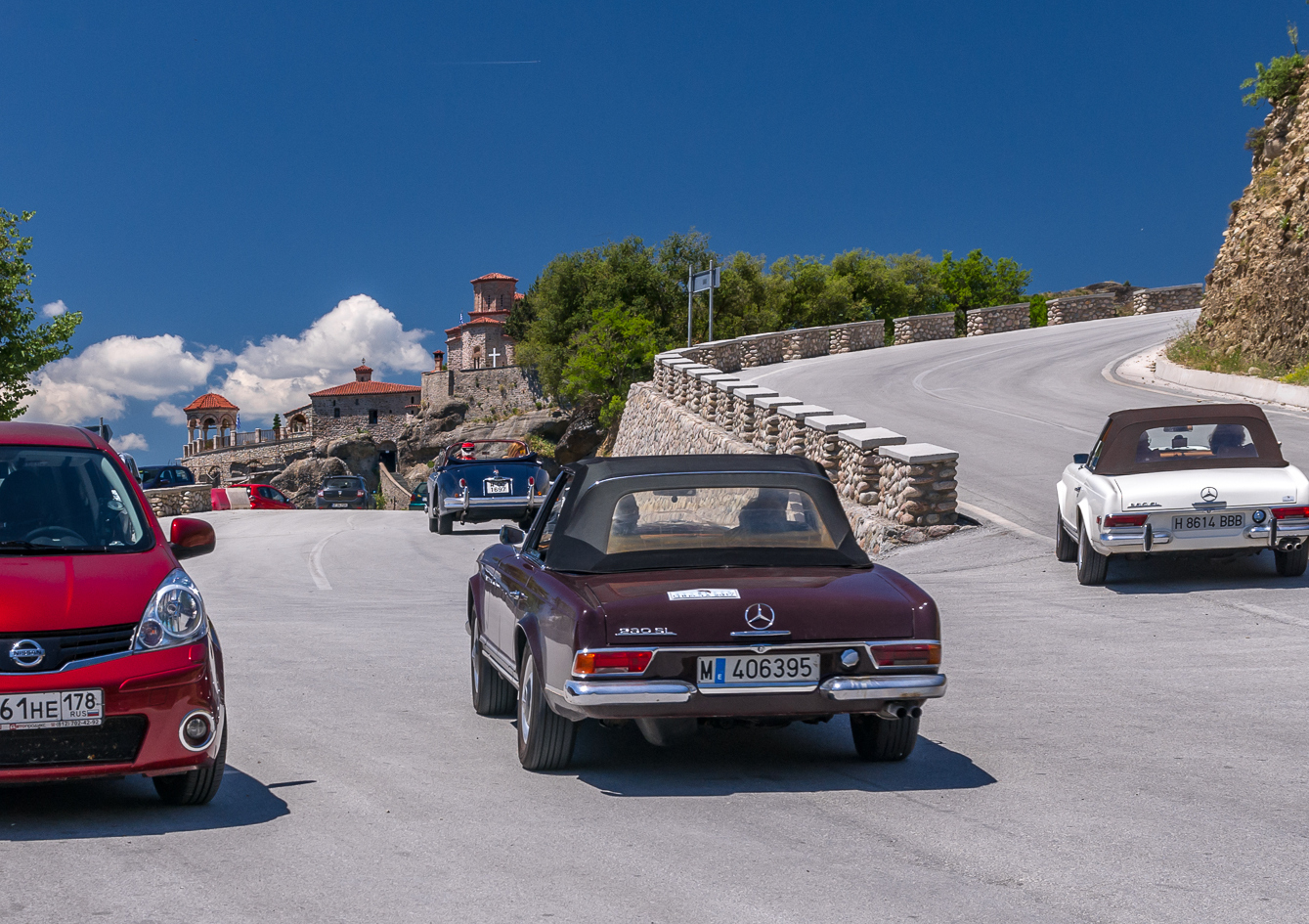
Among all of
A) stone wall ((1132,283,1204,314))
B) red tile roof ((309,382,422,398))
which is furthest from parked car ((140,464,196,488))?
red tile roof ((309,382,422,398))

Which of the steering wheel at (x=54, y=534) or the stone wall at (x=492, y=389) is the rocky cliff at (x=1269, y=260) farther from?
the stone wall at (x=492, y=389)

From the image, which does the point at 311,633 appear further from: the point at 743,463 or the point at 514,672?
the point at 743,463

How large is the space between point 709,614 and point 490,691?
8.20 ft

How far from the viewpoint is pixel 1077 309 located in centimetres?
6153

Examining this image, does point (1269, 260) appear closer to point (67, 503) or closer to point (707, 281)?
point (707, 281)

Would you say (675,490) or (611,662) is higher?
(675,490)

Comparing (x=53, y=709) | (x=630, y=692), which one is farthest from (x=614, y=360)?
(x=53, y=709)

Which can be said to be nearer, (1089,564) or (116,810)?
(116,810)

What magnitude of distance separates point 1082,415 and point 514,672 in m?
22.4

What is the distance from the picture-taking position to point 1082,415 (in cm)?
2680

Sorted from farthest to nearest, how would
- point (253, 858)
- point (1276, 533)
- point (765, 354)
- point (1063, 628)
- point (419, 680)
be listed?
point (765, 354), point (1276, 533), point (1063, 628), point (419, 680), point (253, 858)

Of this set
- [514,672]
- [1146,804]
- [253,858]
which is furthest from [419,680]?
[1146,804]

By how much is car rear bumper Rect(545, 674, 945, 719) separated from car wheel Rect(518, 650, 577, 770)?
0.33 m

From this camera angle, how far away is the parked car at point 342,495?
45.8 metres
